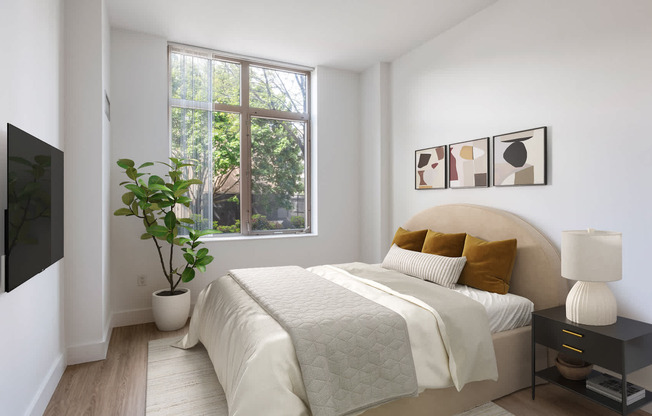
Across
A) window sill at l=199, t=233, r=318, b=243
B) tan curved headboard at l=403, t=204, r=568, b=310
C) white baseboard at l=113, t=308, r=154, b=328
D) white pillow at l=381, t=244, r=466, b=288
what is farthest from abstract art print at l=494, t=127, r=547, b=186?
white baseboard at l=113, t=308, r=154, b=328

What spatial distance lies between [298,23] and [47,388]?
3.37 metres

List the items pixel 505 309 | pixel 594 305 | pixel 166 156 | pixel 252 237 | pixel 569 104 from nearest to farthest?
1. pixel 594 305
2. pixel 505 309
3. pixel 569 104
4. pixel 166 156
5. pixel 252 237

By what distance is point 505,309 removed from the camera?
7.59 ft

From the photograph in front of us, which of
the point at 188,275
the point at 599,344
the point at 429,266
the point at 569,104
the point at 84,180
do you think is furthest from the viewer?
the point at 188,275

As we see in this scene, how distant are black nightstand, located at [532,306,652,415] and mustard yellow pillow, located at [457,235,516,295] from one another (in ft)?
1.22

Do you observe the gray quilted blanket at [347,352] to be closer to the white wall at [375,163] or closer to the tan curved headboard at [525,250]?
the tan curved headboard at [525,250]

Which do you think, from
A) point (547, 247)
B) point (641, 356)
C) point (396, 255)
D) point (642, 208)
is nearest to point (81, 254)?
point (396, 255)

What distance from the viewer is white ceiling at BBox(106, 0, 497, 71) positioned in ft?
10.1

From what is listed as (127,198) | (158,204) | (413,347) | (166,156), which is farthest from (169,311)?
(413,347)

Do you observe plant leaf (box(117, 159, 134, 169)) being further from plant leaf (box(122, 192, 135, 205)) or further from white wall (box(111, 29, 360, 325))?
white wall (box(111, 29, 360, 325))

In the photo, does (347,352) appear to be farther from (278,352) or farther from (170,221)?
(170,221)

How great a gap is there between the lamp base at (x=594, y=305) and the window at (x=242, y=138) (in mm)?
3128

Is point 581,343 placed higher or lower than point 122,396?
higher

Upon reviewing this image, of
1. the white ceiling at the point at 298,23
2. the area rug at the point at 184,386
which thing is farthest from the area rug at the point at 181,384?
the white ceiling at the point at 298,23
